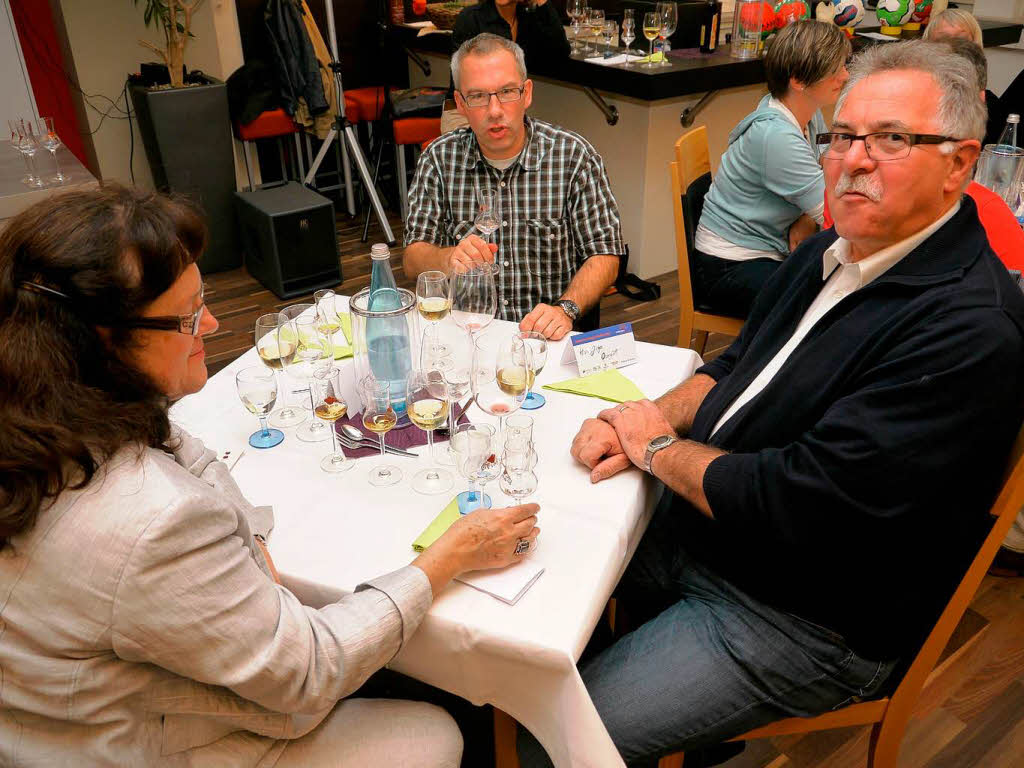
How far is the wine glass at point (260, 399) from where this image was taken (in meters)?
1.55

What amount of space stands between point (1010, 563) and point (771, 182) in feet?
4.85

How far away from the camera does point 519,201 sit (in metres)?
2.53

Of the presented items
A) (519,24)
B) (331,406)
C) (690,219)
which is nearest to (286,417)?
(331,406)

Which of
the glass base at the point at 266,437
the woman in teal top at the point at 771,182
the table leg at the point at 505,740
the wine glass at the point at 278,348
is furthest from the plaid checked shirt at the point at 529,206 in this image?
the table leg at the point at 505,740

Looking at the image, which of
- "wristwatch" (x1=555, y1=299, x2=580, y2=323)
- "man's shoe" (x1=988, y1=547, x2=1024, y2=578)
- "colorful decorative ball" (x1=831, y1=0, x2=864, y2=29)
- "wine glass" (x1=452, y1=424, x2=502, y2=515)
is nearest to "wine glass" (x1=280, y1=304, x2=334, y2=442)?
"wine glass" (x1=452, y1=424, x2=502, y2=515)

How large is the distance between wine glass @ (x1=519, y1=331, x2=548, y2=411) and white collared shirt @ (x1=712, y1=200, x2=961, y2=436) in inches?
15.0

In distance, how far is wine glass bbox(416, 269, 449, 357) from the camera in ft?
6.04

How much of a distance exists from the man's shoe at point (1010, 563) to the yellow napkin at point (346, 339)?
2.05m

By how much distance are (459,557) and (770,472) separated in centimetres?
56

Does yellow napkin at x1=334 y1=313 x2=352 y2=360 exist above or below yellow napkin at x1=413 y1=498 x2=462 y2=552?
above

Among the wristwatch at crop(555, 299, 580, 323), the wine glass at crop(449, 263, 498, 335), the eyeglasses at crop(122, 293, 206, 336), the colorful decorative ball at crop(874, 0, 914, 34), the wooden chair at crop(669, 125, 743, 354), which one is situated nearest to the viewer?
the eyeglasses at crop(122, 293, 206, 336)

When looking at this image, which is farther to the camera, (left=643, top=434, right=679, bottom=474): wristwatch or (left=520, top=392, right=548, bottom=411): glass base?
(left=520, top=392, right=548, bottom=411): glass base

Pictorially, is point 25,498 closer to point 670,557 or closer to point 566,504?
point 566,504

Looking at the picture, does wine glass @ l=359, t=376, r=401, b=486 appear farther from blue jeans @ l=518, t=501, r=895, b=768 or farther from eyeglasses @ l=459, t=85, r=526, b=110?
eyeglasses @ l=459, t=85, r=526, b=110
